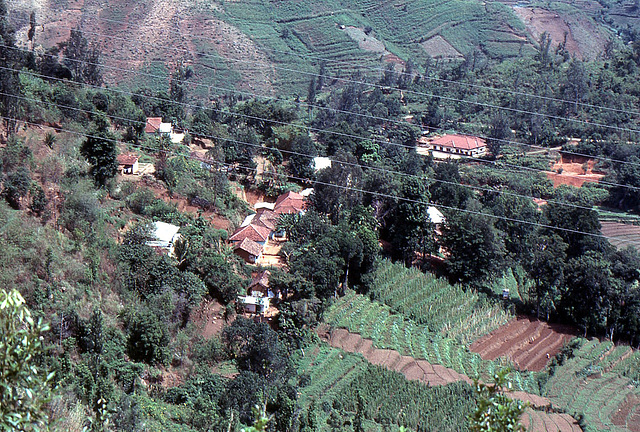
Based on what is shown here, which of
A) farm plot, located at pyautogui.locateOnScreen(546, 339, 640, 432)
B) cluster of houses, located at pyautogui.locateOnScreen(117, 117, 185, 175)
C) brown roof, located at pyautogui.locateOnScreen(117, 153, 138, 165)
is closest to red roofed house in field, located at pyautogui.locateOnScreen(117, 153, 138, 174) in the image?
brown roof, located at pyautogui.locateOnScreen(117, 153, 138, 165)

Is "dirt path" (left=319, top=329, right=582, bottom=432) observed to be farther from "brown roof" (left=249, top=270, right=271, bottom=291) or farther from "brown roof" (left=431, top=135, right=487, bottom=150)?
"brown roof" (left=431, top=135, right=487, bottom=150)

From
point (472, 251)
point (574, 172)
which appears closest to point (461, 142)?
point (574, 172)

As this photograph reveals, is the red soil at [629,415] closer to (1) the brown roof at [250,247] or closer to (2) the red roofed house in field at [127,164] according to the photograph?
(1) the brown roof at [250,247]

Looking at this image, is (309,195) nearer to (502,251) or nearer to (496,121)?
(502,251)

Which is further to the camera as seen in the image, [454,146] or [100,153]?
[454,146]

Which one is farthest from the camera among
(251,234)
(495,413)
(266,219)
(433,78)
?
(433,78)

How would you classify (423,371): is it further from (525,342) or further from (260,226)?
(260,226)
